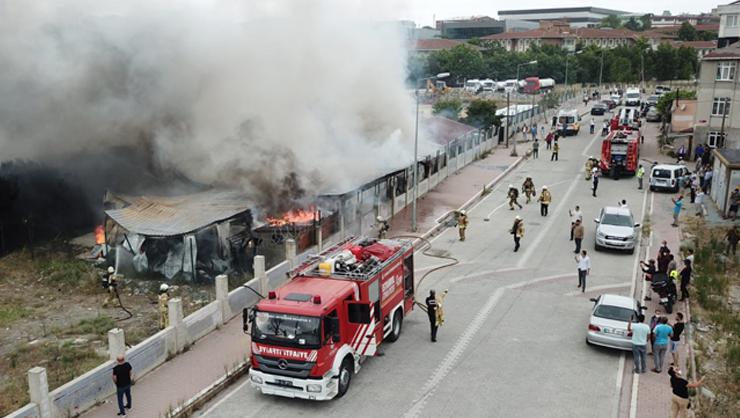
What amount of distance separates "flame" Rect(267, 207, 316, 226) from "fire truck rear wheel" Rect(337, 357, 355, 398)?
9.27 m

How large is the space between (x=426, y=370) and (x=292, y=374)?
3.13m

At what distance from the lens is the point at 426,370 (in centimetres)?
1352

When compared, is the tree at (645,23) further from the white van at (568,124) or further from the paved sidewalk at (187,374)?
the paved sidewalk at (187,374)

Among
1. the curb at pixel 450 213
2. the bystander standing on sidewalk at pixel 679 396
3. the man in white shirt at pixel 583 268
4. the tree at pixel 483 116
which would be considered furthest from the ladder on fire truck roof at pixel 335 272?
the tree at pixel 483 116

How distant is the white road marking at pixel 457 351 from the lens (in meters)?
12.2

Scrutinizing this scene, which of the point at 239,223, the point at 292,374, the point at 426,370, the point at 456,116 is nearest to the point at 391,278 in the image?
the point at 426,370

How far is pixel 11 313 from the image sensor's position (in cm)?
1772

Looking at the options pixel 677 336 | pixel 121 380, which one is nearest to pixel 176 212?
pixel 121 380

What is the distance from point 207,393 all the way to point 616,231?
1482 centimetres

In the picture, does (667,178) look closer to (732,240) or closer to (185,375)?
(732,240)

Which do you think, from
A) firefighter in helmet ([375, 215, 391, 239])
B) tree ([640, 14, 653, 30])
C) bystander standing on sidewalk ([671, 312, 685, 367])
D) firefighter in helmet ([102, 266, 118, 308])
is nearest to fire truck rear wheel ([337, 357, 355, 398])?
bystander standing on sidewalk ([671, 312, 685, 367])

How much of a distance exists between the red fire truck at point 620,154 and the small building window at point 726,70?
719 centimetres

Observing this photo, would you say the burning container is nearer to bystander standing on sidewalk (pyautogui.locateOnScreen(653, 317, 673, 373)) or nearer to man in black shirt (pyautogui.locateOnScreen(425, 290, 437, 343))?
man in black shirt (pyautogui.locateOnScreen(425, 290, 437, 343))

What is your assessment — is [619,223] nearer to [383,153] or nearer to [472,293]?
[472,293]
